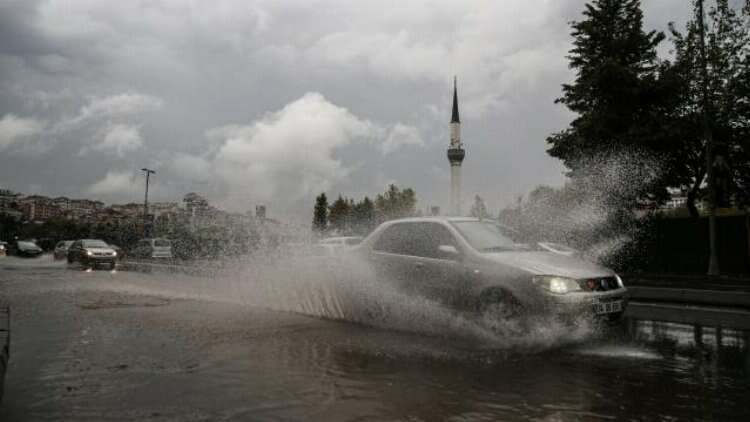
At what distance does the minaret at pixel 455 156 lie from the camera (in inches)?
3880

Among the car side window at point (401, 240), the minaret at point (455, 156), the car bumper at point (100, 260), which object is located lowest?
the car bumper at point (100, 260)

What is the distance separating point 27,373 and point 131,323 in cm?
318

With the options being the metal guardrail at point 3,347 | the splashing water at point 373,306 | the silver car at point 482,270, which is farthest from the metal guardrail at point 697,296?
the metal guardrail at point 3,347

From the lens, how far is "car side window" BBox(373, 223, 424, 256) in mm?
7953

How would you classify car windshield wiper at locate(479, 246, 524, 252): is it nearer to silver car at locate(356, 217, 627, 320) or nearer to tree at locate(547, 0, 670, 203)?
silver car at locate(356, 217, 627, 320)

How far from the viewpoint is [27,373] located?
518 centimetres

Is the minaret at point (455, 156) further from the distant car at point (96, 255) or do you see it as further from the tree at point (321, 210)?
the distant car at point (96, 255)

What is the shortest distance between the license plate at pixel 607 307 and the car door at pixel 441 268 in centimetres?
151

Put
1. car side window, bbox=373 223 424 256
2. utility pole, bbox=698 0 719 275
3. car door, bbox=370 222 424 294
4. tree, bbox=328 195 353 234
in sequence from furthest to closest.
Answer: tree, bbox=328 195 353 234 < utility pole, bbox=698 0 719 275 < car side window, bbox=373 223 424 256 < car door, bbox=370 222 424 294

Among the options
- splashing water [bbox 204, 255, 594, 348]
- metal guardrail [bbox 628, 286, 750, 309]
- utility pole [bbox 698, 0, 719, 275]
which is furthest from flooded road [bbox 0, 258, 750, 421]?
utility pole [bbox 698, 0, 719, 275]

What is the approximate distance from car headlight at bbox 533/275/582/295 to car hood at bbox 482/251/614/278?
54 mm

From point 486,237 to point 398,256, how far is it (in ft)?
4.22

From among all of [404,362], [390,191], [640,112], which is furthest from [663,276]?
[390,191]

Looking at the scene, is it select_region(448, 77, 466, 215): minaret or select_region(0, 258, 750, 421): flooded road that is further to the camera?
select_region(448, 77, 466, 215): minaret
